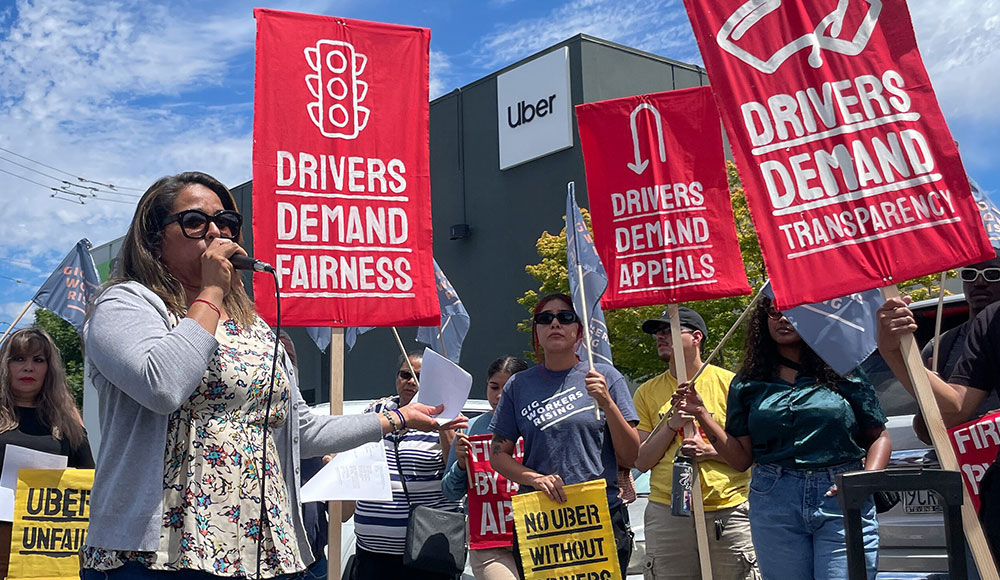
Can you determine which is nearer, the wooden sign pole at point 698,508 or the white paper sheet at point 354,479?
the white paper sheet at point 354,479

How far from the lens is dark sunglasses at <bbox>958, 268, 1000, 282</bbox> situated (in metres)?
4.91

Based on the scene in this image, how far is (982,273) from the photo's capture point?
4.93m

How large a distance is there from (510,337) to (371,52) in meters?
20.9

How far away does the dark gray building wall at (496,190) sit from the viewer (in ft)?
80.3

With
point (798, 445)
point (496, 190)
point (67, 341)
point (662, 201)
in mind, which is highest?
point (496, 190)

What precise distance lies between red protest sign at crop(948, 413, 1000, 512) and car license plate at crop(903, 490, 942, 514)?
41.1 inches

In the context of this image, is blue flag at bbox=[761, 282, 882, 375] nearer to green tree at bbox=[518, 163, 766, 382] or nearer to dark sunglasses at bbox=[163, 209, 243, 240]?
dark sunglasses at bbox=[163, 209, 243, 240]

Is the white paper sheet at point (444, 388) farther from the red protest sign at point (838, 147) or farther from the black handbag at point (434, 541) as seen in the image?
the black handbag at point (434, 541)

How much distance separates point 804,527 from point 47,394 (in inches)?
162

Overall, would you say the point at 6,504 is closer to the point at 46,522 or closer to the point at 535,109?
the point at 46,522

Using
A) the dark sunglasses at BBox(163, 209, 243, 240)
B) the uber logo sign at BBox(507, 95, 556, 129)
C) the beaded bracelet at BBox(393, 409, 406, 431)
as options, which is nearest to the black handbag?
the beaded bracelet at BBox(393, 409, 406, 431)

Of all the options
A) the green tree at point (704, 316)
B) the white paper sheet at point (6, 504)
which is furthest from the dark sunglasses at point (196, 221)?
the green tree at point (704, 316)

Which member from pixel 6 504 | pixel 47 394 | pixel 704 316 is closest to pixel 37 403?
pixel 47 394

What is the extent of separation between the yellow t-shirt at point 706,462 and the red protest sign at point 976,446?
1.42 meters
